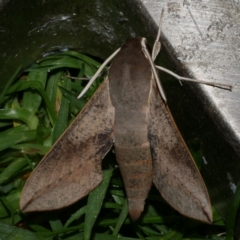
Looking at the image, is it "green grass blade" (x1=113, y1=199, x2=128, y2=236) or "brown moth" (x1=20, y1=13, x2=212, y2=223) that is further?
"green grass blade" (x1=113, y1=199, x2=128, y2=236)

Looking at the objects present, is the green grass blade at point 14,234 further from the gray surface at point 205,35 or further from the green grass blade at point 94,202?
the gray surface at point 205,35

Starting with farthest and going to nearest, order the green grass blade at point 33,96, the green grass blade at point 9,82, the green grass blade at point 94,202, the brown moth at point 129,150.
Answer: the green grass blade at point 33,96 < the green grass blade at point 9,82 < the green grass blade at point 94,202 < the brown moth at point 129,150

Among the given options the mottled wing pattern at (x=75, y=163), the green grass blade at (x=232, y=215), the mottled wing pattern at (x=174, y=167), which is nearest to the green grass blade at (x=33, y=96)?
the mottled wing pattern at (x=75, y=163)

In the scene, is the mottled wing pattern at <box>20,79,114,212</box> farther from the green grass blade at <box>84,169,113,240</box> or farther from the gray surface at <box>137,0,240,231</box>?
the gray surface at <box>137,0,240,231</box>

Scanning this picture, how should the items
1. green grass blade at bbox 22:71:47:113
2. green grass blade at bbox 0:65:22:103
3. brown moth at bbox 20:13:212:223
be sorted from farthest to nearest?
green grass blade at bbox 22:71:47:113
green grass blade at bbox 0:65:22:103
brown moth at bbox 20:13:212:223

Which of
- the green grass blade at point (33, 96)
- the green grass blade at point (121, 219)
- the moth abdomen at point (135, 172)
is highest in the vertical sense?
the green grass blade at point (33, 96)

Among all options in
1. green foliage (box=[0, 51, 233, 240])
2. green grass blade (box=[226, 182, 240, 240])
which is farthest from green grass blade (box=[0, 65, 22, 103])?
green grass blade (box=[226, 182, 240, 240])

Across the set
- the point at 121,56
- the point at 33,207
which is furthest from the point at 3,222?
the point at 121,56
